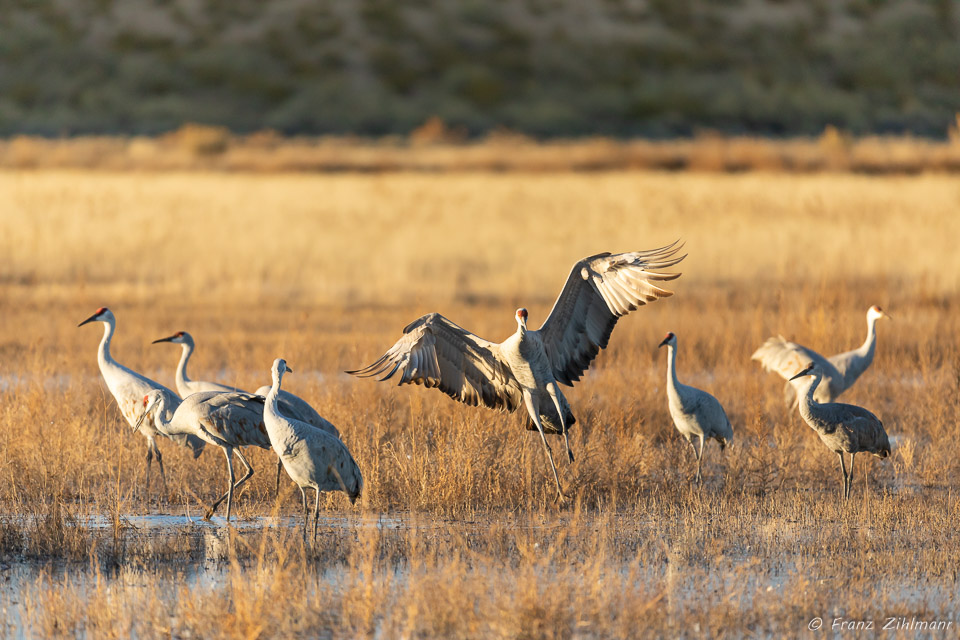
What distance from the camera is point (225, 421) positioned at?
8133 mm

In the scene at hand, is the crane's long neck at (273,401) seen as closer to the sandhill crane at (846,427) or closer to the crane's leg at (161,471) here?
the crane's leg at (161,471)

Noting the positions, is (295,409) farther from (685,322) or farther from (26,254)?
(26,254)

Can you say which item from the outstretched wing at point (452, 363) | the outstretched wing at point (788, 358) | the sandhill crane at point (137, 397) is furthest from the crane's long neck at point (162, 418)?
the outstretched wing at point (788, 358)

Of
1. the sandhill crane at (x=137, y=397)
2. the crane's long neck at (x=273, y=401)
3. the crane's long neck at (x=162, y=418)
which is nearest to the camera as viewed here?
the crane's long neck at (x=273, y=401)

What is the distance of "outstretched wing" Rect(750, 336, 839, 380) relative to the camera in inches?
421

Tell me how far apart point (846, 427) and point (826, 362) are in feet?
6.34

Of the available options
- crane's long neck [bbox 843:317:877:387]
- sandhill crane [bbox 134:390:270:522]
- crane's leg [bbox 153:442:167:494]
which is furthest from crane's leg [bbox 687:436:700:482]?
crane's leg [bbox 153:442:167:494]

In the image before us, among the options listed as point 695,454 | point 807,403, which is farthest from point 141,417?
point 807,403

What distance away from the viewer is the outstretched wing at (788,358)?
1069 centimetres

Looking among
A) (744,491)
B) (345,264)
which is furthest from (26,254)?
(744,491)

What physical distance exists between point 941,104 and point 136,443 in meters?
42.6

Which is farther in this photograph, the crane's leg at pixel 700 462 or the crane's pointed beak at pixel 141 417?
the crane's leg at pixel 700 462

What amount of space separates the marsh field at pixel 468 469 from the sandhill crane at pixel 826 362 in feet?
0.98

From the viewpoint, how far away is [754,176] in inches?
1154
